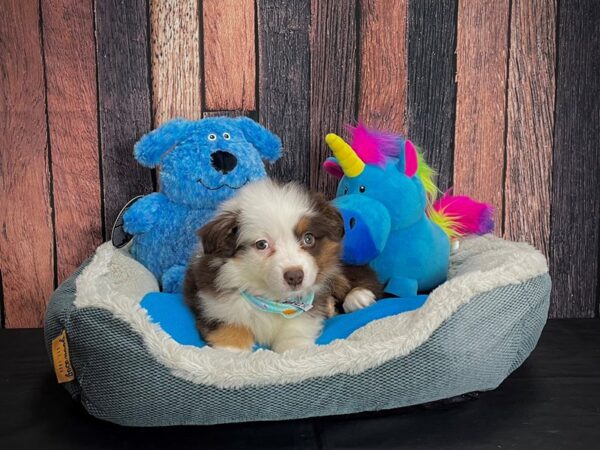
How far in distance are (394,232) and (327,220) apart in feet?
1.67

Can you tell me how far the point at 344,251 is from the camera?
2281mm

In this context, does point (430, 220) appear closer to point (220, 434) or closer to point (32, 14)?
point (220, 434)

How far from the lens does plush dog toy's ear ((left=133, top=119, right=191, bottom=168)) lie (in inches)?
98.3

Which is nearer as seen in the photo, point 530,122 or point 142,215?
point 142,215

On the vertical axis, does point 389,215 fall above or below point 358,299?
above

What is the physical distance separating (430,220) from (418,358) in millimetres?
953

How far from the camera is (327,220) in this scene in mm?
2023

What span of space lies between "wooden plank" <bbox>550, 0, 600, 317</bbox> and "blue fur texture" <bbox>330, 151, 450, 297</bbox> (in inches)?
34.5

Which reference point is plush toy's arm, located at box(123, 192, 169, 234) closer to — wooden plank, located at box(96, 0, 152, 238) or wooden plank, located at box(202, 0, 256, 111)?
wooden plank, located at box(96, 0, 152, 238)

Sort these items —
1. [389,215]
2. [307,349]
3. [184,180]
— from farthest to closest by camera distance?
[184,180]
[389,215]
[307,349]

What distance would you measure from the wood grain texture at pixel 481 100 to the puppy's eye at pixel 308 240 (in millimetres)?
1235

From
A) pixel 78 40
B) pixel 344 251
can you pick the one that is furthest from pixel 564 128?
pixel 78 40

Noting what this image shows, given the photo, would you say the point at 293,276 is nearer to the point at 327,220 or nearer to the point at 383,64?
the point at 327,220

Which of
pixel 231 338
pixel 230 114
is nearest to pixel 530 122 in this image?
pixel 230 114
